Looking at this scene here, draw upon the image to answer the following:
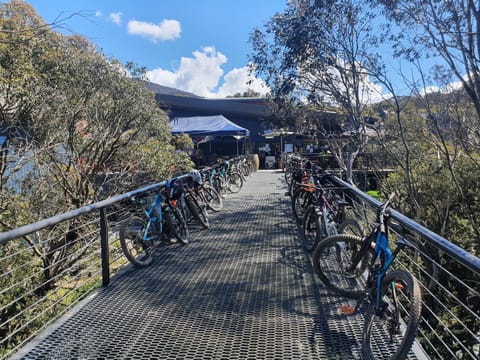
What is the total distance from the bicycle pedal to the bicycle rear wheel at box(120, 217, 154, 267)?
2.18 metres

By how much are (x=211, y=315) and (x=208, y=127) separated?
39.6 ft

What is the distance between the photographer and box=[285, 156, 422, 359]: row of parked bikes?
2229 millimetres

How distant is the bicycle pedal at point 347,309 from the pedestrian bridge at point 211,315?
0.15ft

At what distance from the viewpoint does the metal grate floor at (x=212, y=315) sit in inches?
93.4

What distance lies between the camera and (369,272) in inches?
108

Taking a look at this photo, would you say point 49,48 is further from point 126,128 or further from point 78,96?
point 126,128

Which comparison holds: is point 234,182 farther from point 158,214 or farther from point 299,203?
point 158,214

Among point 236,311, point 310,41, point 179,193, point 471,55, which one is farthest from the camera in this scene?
point 310,41

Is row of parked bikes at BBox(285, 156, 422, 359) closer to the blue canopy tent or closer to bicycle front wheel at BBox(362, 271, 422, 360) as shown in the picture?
bicycle front wheel at BBox(362, 271, 422, 360)

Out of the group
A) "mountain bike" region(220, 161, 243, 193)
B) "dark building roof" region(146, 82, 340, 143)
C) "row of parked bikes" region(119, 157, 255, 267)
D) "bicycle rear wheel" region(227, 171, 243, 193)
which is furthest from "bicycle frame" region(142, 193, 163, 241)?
"dark building roof" region(146, 82, 340, 143)

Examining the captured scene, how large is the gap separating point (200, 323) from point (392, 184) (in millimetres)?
8552

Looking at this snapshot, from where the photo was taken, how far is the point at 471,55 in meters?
5.51

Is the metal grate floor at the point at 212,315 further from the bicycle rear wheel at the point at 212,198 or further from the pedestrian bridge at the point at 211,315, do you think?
the bicycle rear wheel at the point at 212,198


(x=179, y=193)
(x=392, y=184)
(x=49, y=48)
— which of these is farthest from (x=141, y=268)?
(x=392, y=184)
